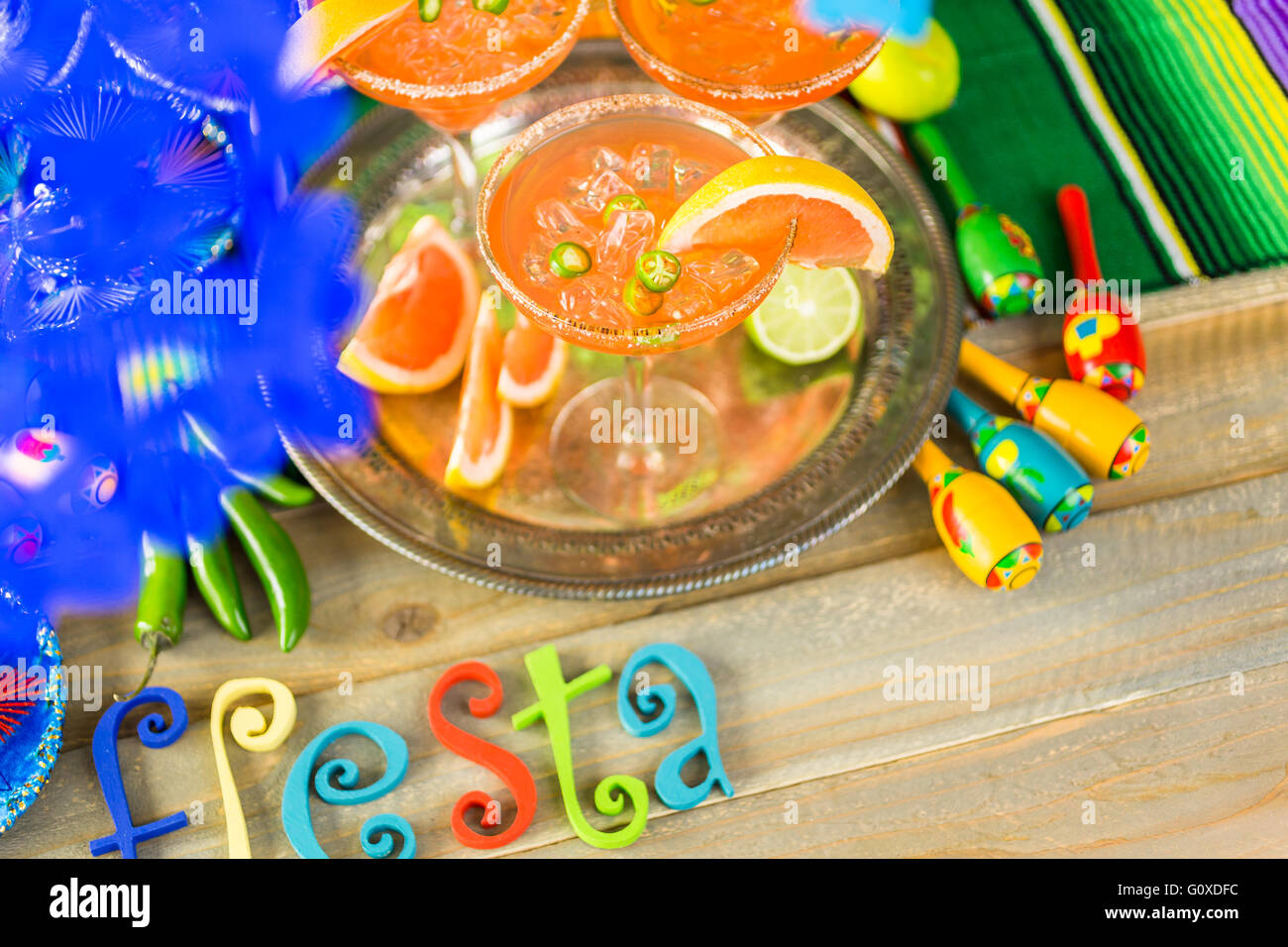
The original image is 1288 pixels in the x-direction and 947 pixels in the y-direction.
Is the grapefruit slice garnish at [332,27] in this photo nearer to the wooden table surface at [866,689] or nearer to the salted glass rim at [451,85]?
the salted glass rim at [451,85]

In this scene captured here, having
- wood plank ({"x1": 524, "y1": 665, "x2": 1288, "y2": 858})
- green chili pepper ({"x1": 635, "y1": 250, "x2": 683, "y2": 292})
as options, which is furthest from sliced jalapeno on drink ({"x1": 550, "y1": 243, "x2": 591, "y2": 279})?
wood plank ({"x1": 524, "y1": 665, "x2": 1288, "y2": 858})

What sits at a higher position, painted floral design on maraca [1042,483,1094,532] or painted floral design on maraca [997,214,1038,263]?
painted floral design on maraca [997,214,1038,263]

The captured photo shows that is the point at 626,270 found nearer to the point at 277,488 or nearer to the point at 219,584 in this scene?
the point at 277,488

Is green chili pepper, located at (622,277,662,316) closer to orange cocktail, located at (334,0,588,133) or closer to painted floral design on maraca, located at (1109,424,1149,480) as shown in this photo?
orange cocktail, located at (334,0,588,133)

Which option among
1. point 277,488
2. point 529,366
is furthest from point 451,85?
point 277,488

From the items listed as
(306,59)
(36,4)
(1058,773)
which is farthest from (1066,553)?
(36,4)

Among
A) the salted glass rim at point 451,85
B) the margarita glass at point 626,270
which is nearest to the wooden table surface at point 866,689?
the margarita glass at point 626,270

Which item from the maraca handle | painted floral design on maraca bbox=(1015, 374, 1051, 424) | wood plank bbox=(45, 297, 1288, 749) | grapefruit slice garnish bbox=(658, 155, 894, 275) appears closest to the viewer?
grapefruit slice garnish bbox=(658, 155, 894, 275)

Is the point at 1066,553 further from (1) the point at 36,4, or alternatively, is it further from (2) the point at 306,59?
(1) the point at 36,4
